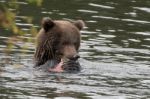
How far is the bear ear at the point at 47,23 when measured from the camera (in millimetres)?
12438

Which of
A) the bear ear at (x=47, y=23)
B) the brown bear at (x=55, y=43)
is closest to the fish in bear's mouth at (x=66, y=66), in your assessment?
the brown bear at (x=55, y=43)

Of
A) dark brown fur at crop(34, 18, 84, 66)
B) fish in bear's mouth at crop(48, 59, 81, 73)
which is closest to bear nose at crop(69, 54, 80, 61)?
fish in bear's mouth at crop(48, 59, 81, 73)

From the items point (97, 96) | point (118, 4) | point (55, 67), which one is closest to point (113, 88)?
point (97, 96)

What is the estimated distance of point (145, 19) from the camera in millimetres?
18875

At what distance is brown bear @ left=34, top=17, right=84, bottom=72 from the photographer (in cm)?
1235

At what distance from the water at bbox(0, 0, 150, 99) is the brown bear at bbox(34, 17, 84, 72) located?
33cm

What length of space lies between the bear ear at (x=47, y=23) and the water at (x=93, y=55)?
0.44 meters

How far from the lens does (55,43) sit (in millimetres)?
12547

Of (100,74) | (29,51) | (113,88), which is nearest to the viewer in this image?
(113,88)

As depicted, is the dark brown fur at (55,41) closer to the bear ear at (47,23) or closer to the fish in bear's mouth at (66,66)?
the bear ear at (47,23)

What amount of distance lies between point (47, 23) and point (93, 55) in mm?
2125

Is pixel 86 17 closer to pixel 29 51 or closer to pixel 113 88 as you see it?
pixel 29 51

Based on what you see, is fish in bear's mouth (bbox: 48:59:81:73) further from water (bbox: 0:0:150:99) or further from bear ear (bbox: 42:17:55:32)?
bear ear (bbox: 42:17:55:32)

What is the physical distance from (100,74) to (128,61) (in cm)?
160
